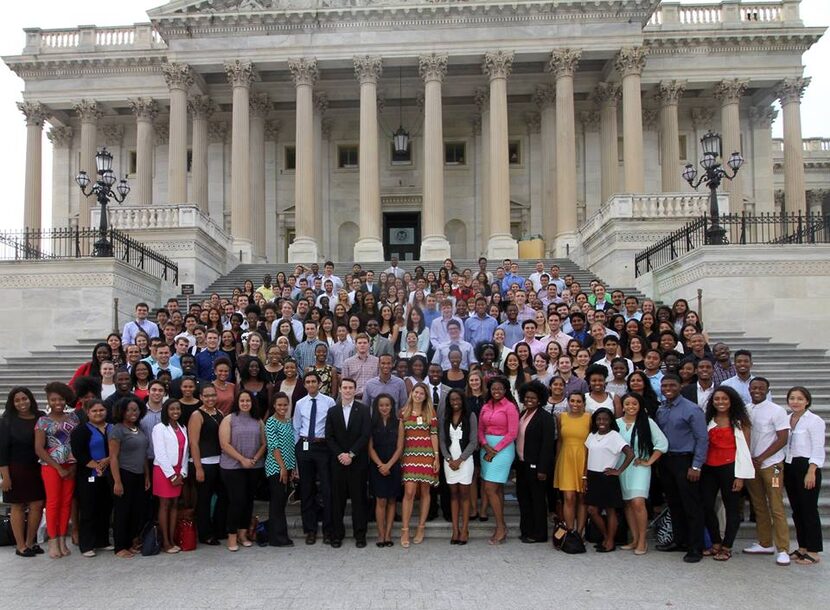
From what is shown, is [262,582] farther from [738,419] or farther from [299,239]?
[299,239]

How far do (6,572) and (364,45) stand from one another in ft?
88.5

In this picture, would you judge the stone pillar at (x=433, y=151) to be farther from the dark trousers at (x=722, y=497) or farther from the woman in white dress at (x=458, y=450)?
the dark trousers at (x=722, y=497)

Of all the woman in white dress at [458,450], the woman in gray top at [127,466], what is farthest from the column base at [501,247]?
the woman in gray top at [127,466]

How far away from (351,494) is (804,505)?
4972 mm

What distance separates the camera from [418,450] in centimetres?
823

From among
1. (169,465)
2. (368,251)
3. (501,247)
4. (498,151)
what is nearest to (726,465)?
(169,465)

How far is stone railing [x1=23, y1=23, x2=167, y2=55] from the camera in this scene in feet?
115

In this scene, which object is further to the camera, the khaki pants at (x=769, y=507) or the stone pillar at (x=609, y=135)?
the stone pillar at (x=609, y=135)

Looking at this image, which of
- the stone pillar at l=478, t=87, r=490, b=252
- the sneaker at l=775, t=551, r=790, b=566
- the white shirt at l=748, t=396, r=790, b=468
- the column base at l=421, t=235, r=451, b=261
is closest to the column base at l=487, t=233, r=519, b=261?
the column base at l=421, t=235, r=451, b=261

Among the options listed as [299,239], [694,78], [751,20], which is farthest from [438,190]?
[751,20]

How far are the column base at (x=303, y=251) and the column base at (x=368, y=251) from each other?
1997mm

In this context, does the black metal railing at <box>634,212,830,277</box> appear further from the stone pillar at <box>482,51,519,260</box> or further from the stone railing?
the stone railing

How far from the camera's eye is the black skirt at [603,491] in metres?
7.84

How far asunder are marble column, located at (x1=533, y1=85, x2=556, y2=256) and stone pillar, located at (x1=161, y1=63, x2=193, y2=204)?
16.3 m
